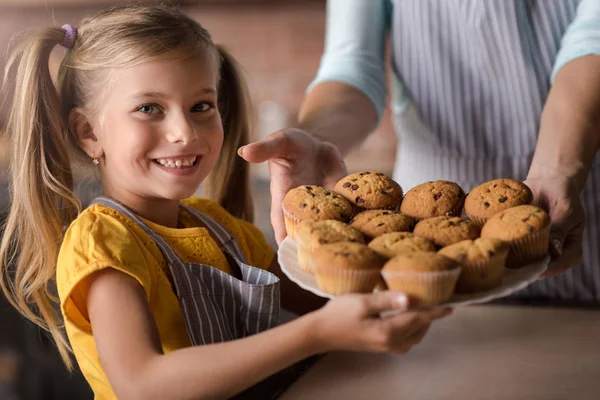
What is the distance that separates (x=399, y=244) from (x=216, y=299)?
1.10 feet

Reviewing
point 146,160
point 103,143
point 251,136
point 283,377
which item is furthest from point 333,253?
point 251,136

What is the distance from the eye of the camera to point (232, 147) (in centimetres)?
138

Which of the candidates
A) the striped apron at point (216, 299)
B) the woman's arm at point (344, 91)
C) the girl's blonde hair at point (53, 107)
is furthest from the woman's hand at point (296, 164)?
the girl's blonde hair at point (53, 107)

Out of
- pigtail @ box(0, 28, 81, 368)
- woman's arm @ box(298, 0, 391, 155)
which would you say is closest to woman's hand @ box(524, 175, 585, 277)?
woman's arm @ box(298, 0, 391, 155)

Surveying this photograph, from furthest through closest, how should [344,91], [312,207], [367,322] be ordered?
[344,91], [312,207], [367,322]

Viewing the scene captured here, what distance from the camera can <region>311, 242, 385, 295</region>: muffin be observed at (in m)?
0.84

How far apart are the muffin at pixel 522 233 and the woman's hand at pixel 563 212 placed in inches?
2.5

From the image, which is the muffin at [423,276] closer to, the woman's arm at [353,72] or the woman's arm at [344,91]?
the woman's arm at [344,91]

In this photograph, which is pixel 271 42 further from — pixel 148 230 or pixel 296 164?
pixel 148 230

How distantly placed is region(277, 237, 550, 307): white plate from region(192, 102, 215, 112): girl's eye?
28 centimetres

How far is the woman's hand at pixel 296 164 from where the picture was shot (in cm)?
117

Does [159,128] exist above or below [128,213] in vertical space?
above

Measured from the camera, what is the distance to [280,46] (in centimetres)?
343

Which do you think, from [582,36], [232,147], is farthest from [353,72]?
[582,36]
